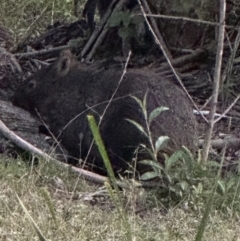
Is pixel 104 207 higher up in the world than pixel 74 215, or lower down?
lower down

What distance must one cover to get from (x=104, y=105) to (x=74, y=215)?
1334 millimetres

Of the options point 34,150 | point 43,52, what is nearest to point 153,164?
point 34,150

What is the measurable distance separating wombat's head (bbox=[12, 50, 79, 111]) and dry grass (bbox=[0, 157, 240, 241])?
140 centimetres

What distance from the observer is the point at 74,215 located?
151 inches

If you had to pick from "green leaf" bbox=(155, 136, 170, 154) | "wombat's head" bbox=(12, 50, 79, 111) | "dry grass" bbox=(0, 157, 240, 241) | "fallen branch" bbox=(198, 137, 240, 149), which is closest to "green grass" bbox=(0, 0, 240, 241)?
"dry grass" bbox=(0, 157, 240, 241)

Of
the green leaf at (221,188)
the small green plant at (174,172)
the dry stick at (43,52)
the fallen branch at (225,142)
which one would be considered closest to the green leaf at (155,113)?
the small green plant at (174,172)

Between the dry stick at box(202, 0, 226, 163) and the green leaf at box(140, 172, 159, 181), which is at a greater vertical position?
the dry stick at box(202, 0, 226, 163)

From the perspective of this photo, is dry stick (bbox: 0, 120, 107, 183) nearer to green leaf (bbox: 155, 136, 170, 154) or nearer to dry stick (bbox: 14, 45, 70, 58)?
green leaf (bbox: 155, 136, 170, 154)

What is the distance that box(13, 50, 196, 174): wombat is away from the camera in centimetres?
471

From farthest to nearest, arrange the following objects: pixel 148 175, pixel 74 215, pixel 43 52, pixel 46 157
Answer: pixel 43 52
pixel 46 157
pixel 148 175
pixel 74 215

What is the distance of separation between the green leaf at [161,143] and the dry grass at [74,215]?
0.26 metres

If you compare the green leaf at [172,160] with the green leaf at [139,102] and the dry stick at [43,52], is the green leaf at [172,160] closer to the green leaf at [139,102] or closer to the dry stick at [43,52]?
the green leaf at [139,102]

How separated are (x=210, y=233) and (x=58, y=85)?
2353 millimetres

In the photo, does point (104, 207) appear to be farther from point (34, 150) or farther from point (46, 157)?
point (34, 150)
